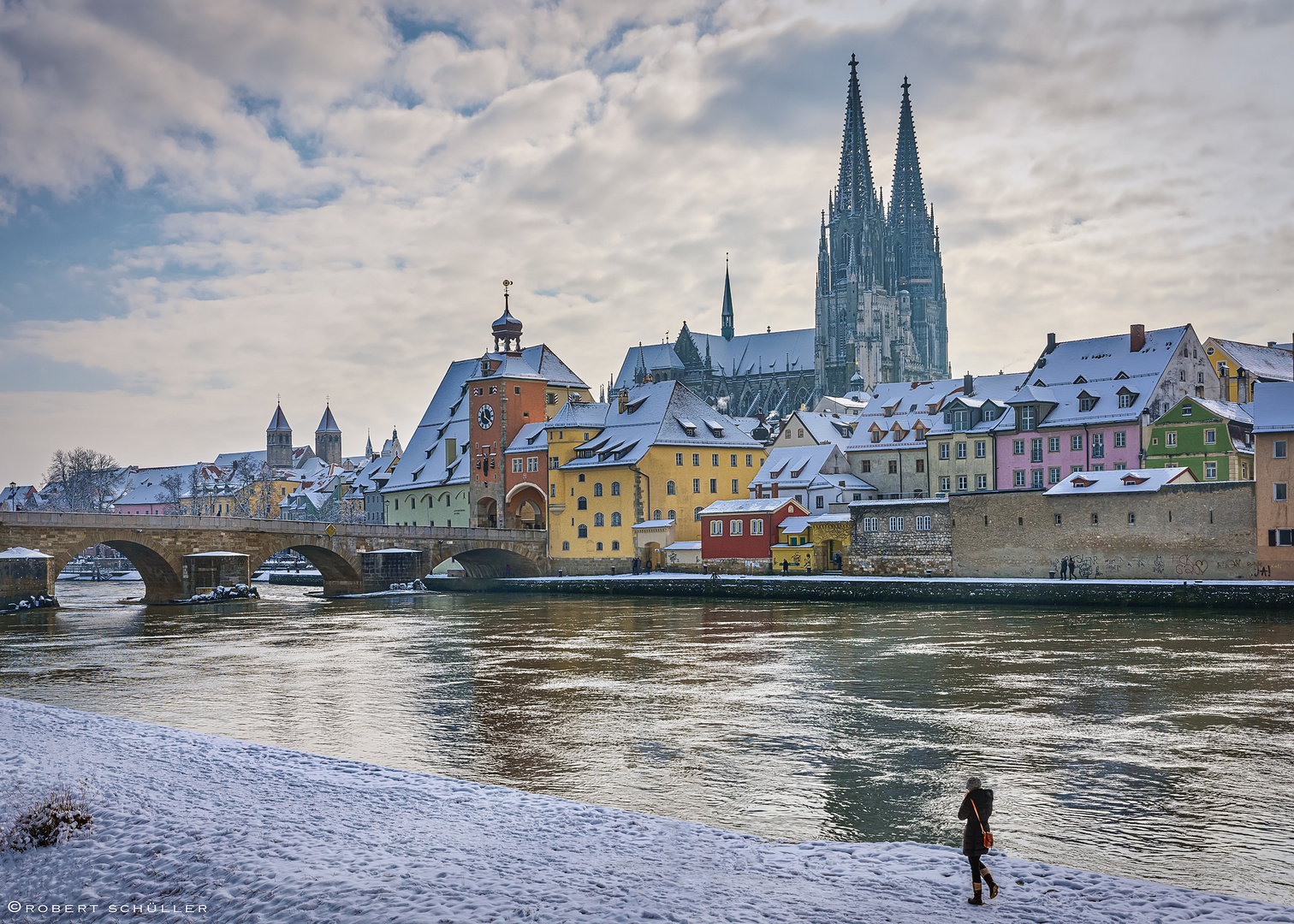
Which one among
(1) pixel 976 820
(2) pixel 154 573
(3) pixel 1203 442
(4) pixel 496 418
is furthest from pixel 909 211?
(1) pixel 976 820

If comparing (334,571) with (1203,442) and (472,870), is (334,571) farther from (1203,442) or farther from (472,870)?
(472,870)

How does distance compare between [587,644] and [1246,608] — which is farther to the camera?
[1246,608]

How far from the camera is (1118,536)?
165 ft

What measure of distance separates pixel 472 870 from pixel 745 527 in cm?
5488

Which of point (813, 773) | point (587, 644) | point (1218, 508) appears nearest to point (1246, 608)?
point (1218, 508)

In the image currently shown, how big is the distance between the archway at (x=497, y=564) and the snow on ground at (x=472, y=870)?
200 ft

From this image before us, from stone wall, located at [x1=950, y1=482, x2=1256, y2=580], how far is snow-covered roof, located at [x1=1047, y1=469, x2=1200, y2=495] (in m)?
0.23

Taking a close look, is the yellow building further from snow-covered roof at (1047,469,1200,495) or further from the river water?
the river water

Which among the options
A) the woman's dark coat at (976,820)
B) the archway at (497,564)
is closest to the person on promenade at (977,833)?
the woman's dark coat at (976,820)

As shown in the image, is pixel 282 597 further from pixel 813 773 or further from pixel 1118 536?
pixel 813 773

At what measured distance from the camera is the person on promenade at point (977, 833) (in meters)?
9.83

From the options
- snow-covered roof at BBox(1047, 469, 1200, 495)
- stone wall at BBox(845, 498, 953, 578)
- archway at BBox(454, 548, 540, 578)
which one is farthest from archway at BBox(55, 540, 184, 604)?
snow-covered roof at BBox(1047, 469, 1200, 495)

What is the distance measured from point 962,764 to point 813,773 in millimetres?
2214

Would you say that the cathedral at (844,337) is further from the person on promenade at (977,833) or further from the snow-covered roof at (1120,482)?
the person on promenade at (977,833)
